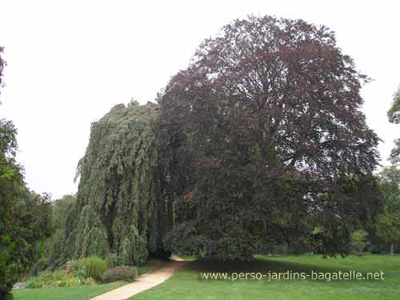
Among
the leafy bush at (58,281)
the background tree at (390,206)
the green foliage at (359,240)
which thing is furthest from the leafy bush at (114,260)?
the green foliage at (359,240)

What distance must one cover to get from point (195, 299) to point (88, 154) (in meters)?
12.0

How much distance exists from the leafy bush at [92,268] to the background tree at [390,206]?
2020 centimetres

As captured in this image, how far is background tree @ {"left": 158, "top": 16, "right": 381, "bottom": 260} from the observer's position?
55.4 ft

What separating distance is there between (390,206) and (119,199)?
20455mm

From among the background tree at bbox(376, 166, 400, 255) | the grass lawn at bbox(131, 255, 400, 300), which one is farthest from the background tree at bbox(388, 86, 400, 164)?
the grass lawn at bbox(131, 255, 400, 300)

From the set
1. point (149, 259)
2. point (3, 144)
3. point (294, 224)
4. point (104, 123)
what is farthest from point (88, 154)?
point (3, 144)

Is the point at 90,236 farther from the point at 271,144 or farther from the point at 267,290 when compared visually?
the point at 271,144

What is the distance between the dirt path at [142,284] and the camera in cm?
1090

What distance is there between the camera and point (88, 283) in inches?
544

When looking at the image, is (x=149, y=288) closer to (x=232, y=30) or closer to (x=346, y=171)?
(x=346, y=171)

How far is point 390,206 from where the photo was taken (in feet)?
91.8

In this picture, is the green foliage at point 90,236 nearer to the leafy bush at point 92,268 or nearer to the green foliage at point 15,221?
the leafy bush at point 92,268

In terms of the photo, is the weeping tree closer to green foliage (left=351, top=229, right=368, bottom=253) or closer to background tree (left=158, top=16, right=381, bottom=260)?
background tree (left=158, top=16, right=381, bottom=260)

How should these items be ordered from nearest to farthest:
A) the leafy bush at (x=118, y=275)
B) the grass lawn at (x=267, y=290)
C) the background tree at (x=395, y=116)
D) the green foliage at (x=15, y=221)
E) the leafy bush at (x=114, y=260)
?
the green foliage at (x=15, y=221) → the grass lawn at (x=267, y=290) → the leafy bush at (x=118, y=275) → the leafy bush at (x=114, y=260) → the background tree at (x=395, y=116)
